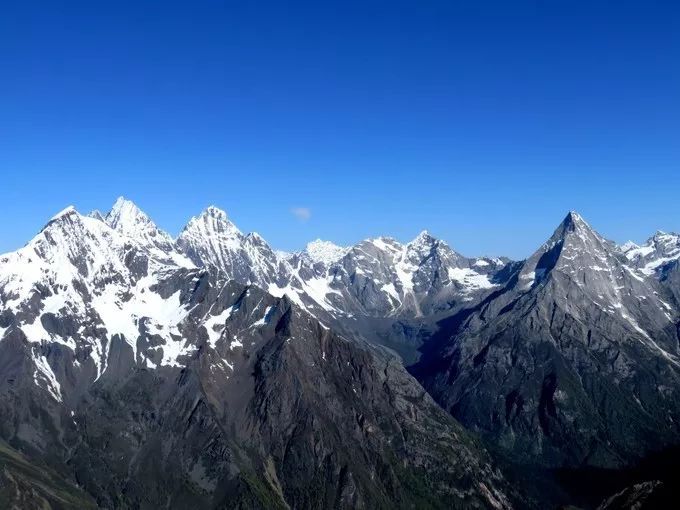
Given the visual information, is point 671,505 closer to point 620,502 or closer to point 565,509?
point 620,502

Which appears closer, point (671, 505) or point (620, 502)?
point (671, 505)

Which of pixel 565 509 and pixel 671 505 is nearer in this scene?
pixel 671 505

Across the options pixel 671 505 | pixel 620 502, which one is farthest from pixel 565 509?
pixel 671 505
